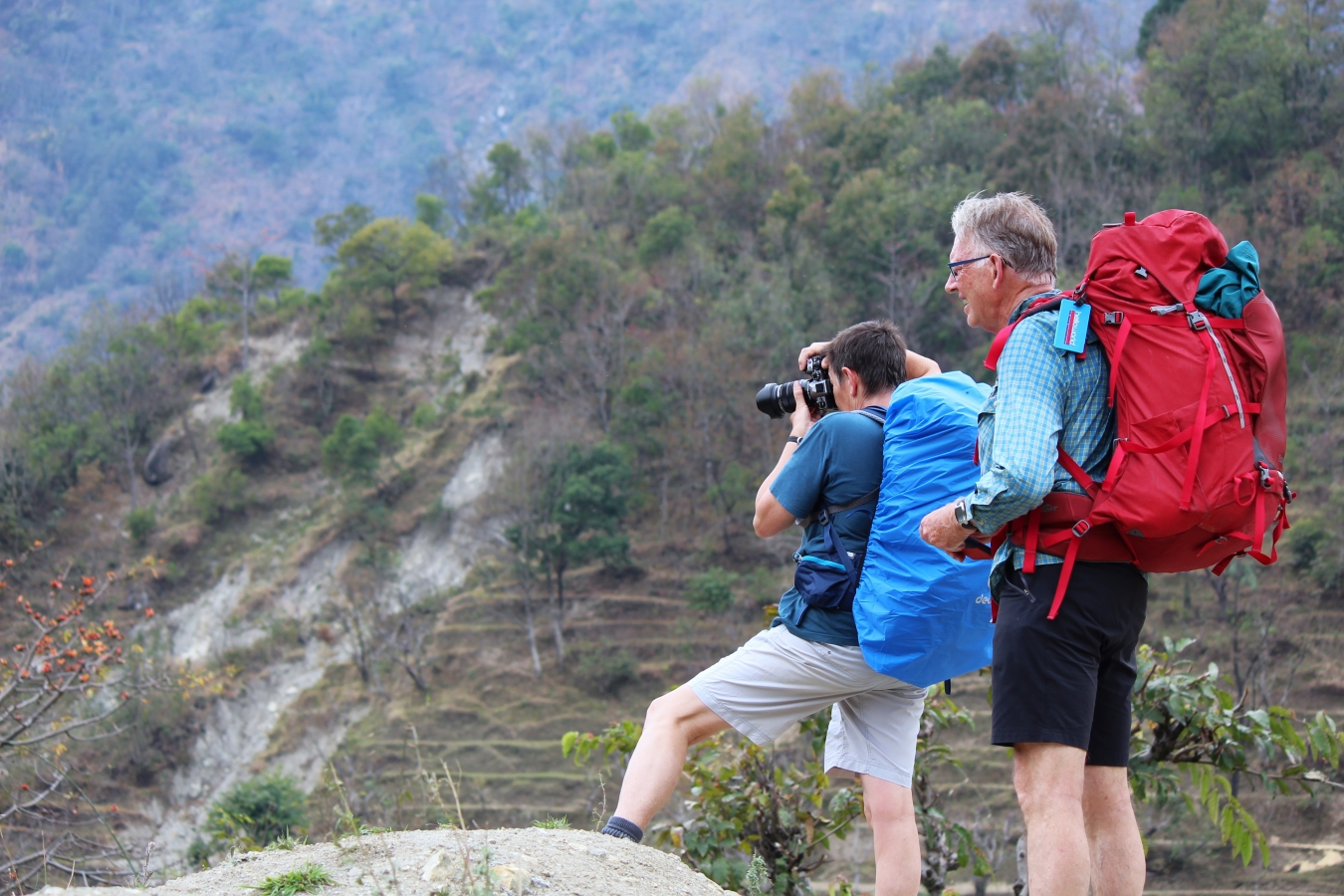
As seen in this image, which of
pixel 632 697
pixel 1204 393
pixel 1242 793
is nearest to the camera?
pixel 1204 393

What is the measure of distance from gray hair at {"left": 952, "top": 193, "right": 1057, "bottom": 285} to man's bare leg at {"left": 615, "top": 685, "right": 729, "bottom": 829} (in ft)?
4.16

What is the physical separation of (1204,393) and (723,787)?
2044 millimetres

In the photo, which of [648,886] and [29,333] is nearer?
[648,886]

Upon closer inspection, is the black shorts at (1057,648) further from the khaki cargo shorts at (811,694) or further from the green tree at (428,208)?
the green tree at (428,208)

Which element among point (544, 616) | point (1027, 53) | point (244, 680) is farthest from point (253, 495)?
point (1027, 53)

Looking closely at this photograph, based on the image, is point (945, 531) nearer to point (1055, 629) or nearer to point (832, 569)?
point (1055, 629)

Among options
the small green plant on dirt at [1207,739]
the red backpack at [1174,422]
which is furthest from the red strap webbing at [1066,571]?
the small green plant on dirt at [1207,739]

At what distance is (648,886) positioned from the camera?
217 centimetres

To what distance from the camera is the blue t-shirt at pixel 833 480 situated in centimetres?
257

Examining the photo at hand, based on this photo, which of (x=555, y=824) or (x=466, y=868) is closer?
(x=466, y=868)

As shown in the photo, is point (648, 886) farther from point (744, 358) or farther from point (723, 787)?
point (744, 358)

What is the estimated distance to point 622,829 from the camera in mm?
2438

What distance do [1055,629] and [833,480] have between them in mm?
738

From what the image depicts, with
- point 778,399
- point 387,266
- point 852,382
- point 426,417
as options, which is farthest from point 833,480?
point 387,266
